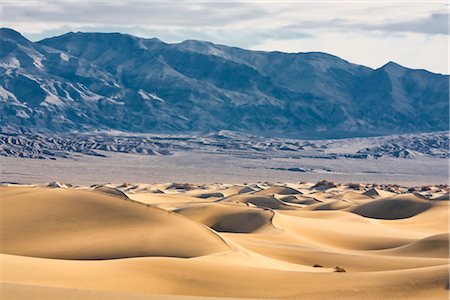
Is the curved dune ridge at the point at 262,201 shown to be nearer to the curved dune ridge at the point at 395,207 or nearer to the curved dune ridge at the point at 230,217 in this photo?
the curved dune ridge at the point at 395,207

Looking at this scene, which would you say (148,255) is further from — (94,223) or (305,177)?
(305,177)

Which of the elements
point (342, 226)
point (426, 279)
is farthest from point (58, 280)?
point (342, 226)

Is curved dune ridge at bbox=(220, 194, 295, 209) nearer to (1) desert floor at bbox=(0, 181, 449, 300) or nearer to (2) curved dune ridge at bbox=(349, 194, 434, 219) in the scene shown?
(2) curved dune ridge at bbox=(349, 194, 434, 219)

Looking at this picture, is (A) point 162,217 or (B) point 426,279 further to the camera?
(A) point 162,217

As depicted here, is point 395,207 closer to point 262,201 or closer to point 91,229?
point 262,201

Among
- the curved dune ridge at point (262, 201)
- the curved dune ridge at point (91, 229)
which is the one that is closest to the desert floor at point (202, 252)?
the curved dune ridge at point (91, 229)

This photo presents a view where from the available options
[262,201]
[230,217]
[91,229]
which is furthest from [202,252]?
[262,201]
